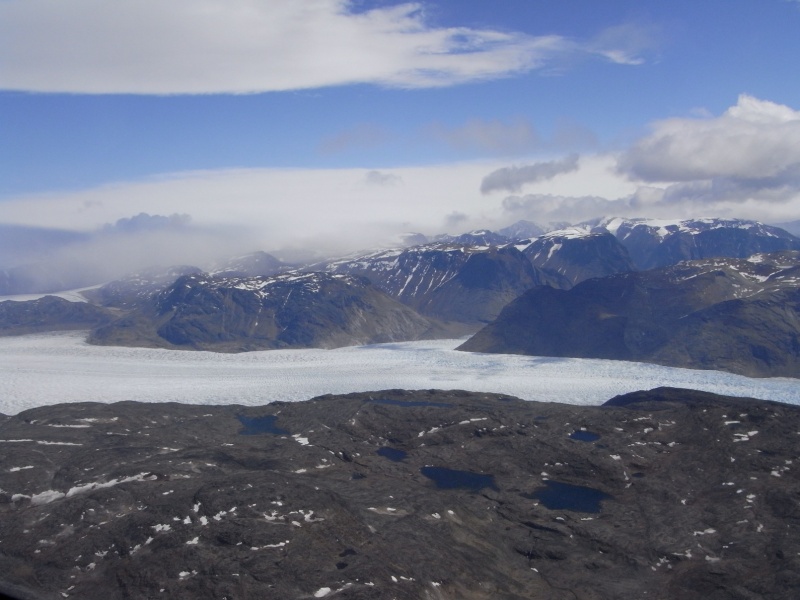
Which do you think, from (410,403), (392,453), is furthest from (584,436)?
(410,403)

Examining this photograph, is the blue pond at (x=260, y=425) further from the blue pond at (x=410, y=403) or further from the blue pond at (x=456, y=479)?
the blue pond at (x=456, y=479)

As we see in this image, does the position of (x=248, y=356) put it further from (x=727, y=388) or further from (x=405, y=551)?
(x=405, y=551)

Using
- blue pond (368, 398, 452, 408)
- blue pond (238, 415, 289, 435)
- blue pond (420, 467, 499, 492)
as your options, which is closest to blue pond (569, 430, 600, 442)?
blue pond (420, 467, 499, 492)

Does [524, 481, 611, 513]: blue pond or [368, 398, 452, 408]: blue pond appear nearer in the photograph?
[524, 481, 611, 513]: blue pond

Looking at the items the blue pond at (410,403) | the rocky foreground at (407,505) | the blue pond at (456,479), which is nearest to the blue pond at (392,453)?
the rocky foreground at (407,505)

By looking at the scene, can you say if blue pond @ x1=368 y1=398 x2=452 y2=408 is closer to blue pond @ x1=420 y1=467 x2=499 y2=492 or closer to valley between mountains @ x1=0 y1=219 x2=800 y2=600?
valley between mountains @ x1=0 y1=219 x2=800 y2=600

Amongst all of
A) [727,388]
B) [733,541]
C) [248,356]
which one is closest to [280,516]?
[733,541]
